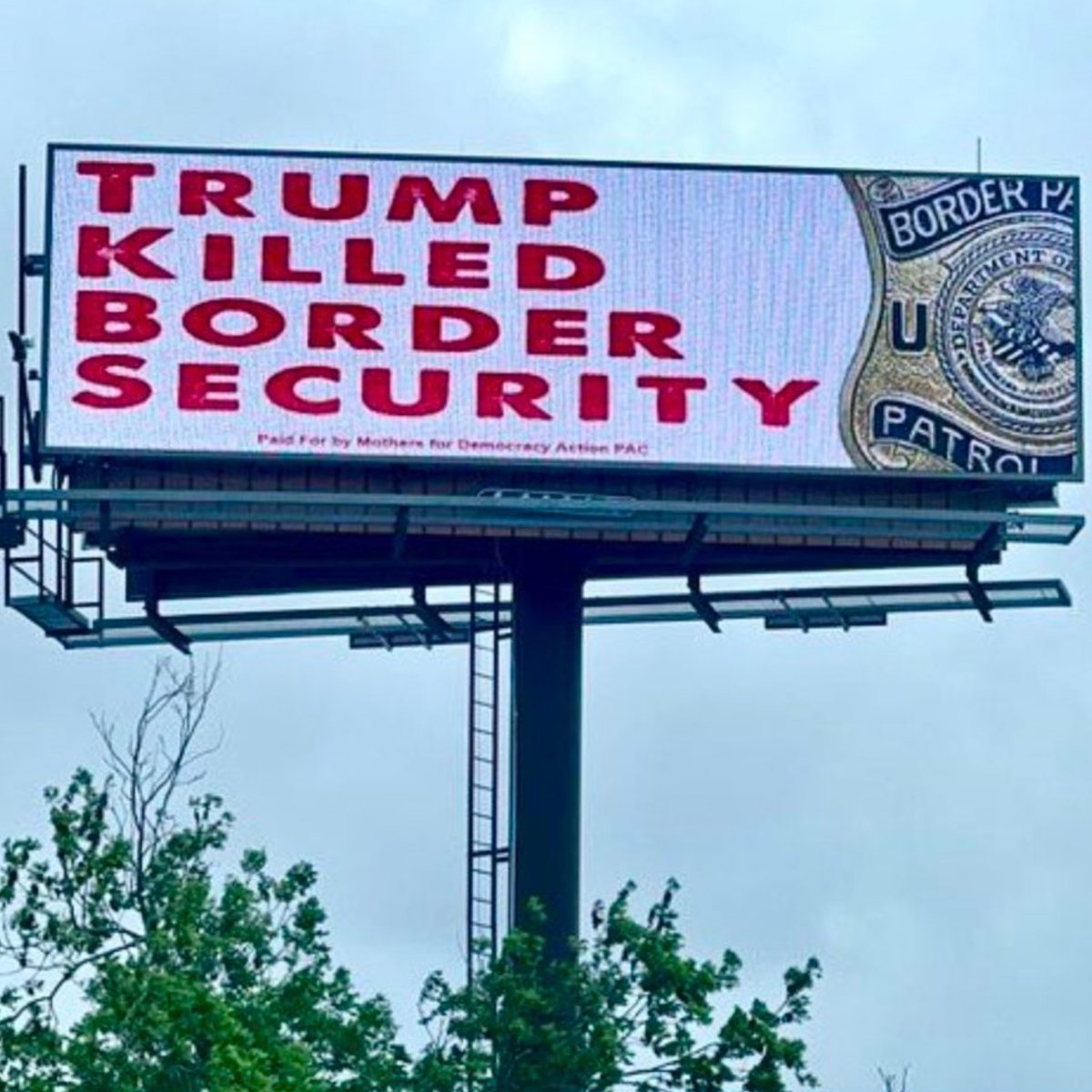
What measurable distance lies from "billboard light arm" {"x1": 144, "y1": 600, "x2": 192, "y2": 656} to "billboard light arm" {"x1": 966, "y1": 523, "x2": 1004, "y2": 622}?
8.31 m

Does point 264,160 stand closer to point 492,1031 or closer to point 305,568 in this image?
point 305,568

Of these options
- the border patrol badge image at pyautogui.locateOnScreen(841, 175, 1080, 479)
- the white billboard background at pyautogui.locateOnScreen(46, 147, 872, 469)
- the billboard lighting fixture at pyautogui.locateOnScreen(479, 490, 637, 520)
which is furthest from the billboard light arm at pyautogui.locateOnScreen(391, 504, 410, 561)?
the border patrol badge image at pyautogui.locateOnScreen(841, 175, 1080, 479)

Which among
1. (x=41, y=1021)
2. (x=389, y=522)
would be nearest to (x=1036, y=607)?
(x=389, y=522)

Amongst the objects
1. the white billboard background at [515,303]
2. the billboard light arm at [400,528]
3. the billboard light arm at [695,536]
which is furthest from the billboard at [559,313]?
the billboard light arm at [400,528]

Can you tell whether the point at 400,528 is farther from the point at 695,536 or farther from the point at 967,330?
the point at 967,330

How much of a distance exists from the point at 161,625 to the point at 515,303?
16.9 ft

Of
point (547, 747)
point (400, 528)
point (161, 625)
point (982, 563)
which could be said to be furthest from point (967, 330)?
point (161, 625)

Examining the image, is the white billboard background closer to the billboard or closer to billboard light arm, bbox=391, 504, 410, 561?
the billboard

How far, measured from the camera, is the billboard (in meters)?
75.3

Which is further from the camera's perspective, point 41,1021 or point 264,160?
point 264,160

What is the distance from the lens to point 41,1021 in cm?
7131

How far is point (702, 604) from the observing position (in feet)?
255

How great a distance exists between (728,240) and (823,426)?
7.62 feet

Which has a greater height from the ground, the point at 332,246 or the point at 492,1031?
the point at 332,246
